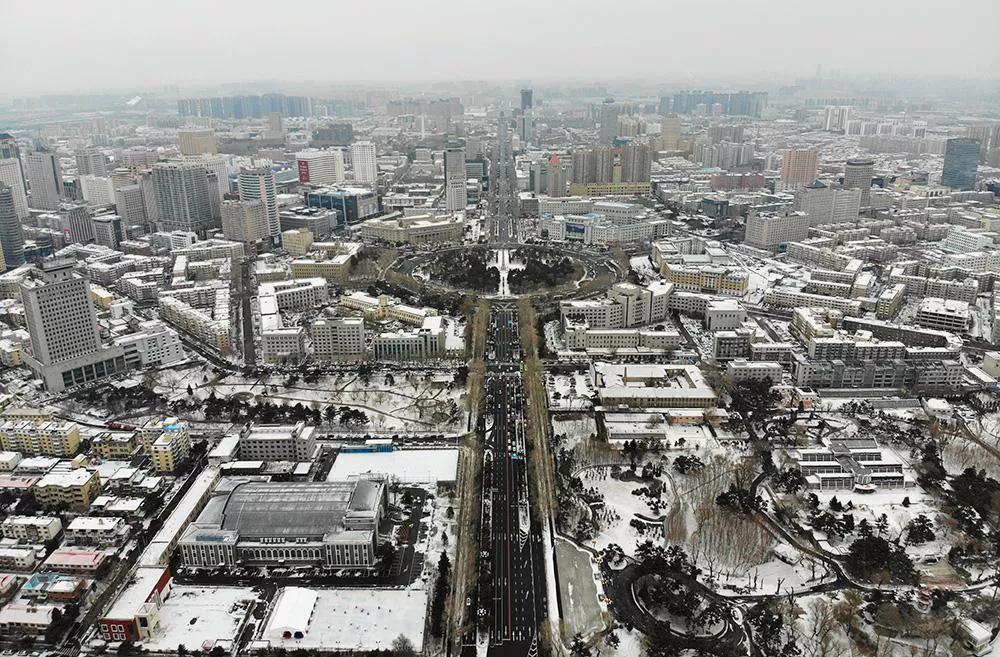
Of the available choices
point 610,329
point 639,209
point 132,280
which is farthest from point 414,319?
point 639,209

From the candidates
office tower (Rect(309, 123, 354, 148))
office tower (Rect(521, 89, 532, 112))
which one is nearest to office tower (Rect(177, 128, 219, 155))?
office tower (Rect(309, 123, 354, 148))

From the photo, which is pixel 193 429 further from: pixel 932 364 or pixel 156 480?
pixel 932 364

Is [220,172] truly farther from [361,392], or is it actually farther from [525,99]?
[525,99]

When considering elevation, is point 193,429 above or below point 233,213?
below

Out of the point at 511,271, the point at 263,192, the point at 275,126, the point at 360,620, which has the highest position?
the point at 275,126

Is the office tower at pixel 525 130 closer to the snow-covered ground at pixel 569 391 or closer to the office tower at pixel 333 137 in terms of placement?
the office tower at pixel 333 137

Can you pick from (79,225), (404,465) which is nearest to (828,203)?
(404,465)
